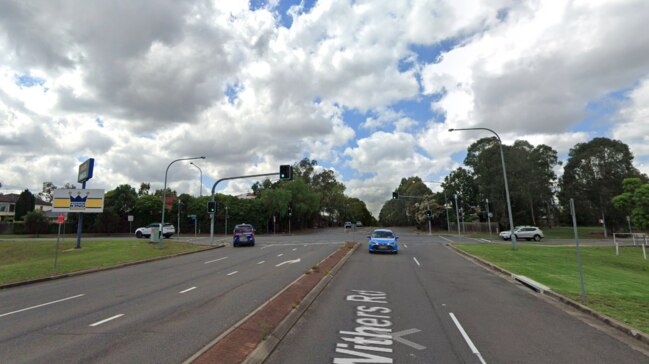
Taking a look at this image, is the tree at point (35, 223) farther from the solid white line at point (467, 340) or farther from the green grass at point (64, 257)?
the solid white line at point (467, 340)

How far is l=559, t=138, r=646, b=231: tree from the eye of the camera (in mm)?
52469

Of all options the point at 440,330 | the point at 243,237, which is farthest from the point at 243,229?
the point at 440,330

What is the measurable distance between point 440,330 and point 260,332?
327cm

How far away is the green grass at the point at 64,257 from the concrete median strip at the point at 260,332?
39.1 feet

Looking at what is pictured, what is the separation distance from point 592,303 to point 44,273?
19800mm

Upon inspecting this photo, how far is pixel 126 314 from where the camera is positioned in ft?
27.2

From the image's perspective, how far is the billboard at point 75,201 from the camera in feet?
94.8

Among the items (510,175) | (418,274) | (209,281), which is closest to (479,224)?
(510,175)

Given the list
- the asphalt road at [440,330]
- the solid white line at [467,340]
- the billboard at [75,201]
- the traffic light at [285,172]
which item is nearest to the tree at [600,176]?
the traffic light at [285,172]

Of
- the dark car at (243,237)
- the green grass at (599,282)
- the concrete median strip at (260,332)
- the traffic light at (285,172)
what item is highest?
the traffic light at (285,172)

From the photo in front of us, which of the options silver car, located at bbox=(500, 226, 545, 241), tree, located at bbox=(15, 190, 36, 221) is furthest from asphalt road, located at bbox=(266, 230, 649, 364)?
tree, located at bbox=(15, 190, 36, 221)

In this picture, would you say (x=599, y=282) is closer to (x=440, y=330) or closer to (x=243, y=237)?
(x=440, y=330)

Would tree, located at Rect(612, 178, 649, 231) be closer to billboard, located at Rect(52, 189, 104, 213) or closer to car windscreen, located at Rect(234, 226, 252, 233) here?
car windscreen, located at Rect(234, 226, 252, 233)

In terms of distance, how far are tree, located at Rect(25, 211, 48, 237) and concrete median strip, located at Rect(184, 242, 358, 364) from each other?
6707 cm
